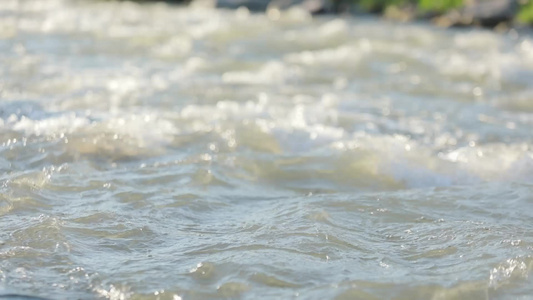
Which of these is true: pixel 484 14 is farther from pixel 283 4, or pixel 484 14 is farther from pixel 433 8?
pixel 283 4

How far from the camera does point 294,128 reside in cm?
626

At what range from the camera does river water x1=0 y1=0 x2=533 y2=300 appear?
351 cm

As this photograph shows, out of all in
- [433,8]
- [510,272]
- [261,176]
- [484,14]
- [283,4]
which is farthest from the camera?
[283,4]

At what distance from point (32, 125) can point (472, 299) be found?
3.61 metres

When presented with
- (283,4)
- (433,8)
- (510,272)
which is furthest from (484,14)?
(510,272)

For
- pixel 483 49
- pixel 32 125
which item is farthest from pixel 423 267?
pixel 483 49

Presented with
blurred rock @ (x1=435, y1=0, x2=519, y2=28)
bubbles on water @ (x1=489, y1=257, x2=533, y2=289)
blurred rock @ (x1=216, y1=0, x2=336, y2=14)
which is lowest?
blurred rock @ (x1=216, y1=0, x2=336, y2=14)

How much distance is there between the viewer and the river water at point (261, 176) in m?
3.51

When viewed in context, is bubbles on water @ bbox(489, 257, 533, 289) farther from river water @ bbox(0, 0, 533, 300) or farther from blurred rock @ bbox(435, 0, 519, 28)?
blurred rock @ bbox(435, 0, 519, 28)

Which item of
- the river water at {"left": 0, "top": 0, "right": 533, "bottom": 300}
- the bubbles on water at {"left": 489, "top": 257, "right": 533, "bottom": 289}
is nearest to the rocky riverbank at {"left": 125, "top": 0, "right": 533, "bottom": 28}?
the river water at {"left": 0, "top": 0, "right": 533, "bottom": 300}

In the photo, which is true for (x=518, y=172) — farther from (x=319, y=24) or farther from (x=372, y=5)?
(x=372, y=5)

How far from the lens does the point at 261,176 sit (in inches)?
206

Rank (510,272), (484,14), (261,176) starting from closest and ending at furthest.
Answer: (510,272) → (261,176) → (484,14)

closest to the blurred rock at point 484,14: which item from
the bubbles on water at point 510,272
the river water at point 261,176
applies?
the river water at point 261,176
